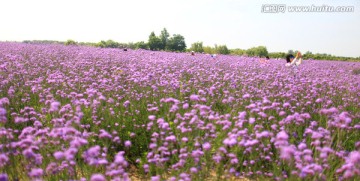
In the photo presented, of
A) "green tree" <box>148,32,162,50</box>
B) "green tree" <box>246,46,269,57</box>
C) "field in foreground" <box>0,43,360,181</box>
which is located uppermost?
"green tree" <box>148,32,162,50</box>

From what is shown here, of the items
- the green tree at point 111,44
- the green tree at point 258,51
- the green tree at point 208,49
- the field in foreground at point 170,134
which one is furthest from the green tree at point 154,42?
the field in foreground at point 170,134

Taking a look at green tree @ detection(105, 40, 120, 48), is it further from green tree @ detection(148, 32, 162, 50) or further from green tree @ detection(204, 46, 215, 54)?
green tree @ detection(204, 46, 215, 54)

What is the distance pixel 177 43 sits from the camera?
45500 millimetres

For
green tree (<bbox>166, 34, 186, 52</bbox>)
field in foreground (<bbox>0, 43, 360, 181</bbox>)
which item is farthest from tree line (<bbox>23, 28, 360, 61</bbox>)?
field in foreground (<bbox>0, 43, 360, 181</bbox>)

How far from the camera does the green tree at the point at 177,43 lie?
44666 millimetres

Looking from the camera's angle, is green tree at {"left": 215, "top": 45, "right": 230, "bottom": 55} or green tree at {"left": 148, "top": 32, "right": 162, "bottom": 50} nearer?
green tree at {"left": 215, "top": 45, "right": 230, "bottom": 55}

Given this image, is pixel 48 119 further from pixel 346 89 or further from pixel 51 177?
pixel 346 89

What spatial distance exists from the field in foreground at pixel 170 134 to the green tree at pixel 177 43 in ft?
117

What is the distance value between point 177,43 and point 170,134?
41.5 meters

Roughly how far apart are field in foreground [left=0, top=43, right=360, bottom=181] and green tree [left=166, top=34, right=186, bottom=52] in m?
35.6

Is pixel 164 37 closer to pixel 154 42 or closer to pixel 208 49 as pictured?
pixel 154 42

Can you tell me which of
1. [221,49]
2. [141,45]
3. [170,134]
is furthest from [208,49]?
[170,134]

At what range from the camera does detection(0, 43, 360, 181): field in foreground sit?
3.19 m

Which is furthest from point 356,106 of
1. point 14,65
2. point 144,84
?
point 14,65
